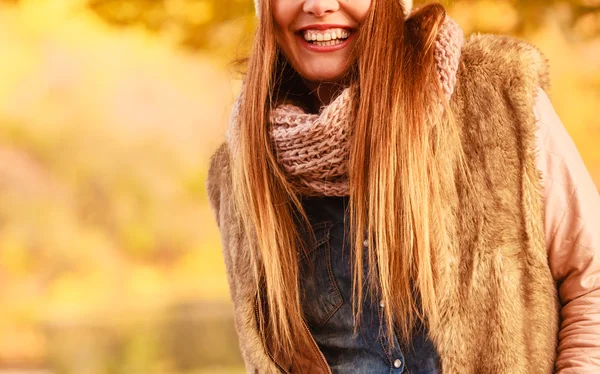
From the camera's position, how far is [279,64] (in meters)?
1.46

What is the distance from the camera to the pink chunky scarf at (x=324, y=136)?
120 cm

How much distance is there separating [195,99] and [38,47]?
0.81 m

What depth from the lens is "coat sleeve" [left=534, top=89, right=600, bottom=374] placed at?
1128mm

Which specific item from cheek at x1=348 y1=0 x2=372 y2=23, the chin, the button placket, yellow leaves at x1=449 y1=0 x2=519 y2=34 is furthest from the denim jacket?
yellow leaves at x1=449 y1=0 x2=519 y2=34

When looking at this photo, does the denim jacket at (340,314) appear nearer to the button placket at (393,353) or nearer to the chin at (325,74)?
the button placket at (393,353)

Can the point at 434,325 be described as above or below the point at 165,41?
below

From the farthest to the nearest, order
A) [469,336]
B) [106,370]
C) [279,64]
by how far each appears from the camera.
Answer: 1. [106,370]
2. [279,64]
3. [469,336]

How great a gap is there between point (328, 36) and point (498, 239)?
1.61ft

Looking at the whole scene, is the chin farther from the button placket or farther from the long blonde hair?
the button placket

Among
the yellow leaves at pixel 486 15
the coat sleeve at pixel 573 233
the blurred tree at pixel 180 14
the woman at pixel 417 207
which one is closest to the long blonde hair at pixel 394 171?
the woman at pixel 417 207

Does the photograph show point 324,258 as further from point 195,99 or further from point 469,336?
point 195,99

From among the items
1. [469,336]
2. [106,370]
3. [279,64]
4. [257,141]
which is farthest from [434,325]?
[106,370]

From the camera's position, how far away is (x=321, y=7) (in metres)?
1.27

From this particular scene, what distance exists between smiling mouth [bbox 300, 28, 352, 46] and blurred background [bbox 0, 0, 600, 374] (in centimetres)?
207
